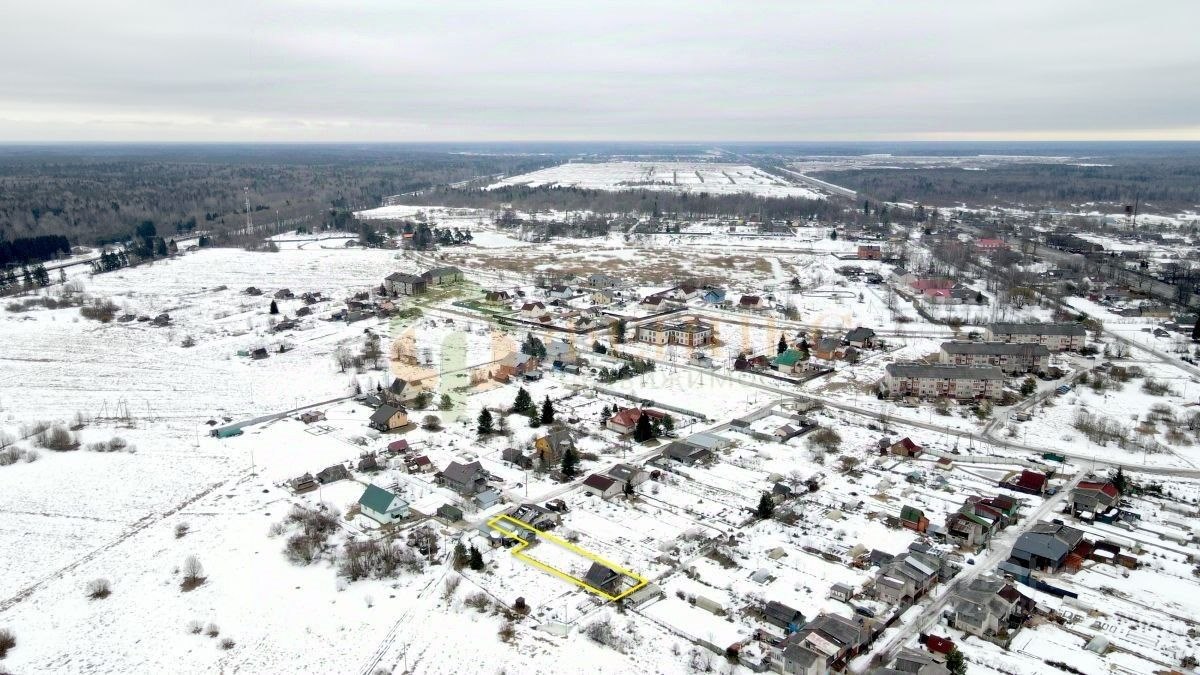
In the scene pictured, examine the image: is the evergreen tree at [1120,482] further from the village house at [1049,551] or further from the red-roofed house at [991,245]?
the red-roofed house at [991,245]

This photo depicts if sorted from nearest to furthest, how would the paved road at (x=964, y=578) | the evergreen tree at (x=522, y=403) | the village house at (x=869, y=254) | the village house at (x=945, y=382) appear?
the paved road at (x=964, y=578) → the evergreen tree at (x=522, y=403) → the village house at (x=945, y=382) → the village house at (x=869, y=254)

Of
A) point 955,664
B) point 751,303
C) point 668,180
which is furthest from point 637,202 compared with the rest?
point 955,664

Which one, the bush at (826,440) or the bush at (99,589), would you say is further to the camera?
the bush at (826,440)

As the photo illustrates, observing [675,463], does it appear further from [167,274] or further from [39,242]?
[39,242]

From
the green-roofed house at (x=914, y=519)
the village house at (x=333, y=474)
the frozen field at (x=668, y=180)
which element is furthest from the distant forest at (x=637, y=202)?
Answer: the green-roofed house at (x=914, y=519)

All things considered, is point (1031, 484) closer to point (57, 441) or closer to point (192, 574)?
point (192, 574)

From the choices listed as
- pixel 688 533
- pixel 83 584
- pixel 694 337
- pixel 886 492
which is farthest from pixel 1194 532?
pixel 83 584

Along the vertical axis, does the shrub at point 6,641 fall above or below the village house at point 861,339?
below
